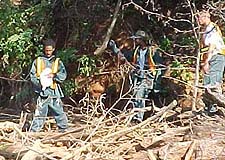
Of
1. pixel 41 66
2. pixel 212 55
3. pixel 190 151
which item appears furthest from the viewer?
pixel 41 66

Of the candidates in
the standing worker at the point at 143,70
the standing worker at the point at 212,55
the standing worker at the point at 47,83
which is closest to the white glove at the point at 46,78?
the standing worker at the point at 47,83

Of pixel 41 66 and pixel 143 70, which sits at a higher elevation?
pixel 41 66

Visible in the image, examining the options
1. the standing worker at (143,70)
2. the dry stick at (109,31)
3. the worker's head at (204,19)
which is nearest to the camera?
the worker's head at (204,19)

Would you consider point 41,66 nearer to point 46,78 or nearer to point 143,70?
point 46,78

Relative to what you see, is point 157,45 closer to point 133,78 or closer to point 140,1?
point 140,1

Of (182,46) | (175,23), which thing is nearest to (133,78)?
(182,46)

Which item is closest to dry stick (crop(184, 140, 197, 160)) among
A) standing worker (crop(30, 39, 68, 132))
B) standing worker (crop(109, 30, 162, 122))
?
standing worker (crop(30, 39, 68, 132))

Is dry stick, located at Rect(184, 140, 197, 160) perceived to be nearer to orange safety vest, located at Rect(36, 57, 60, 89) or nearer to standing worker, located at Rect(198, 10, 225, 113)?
standing worker, located at Rect(198, 10, 225, 113)

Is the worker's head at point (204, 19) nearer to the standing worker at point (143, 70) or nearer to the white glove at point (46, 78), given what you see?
the standing worker at point (143, 70)

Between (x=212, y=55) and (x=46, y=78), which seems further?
(x=46, y=78)

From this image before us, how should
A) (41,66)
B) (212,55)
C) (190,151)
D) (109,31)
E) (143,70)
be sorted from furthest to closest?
(109,31) → (143,70) → (41,66) → (212,55) → (190,151)

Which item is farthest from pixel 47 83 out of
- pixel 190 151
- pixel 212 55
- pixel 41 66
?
pixel 190 151

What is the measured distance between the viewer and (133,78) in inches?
450

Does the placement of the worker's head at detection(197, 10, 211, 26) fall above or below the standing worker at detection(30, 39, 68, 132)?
above
